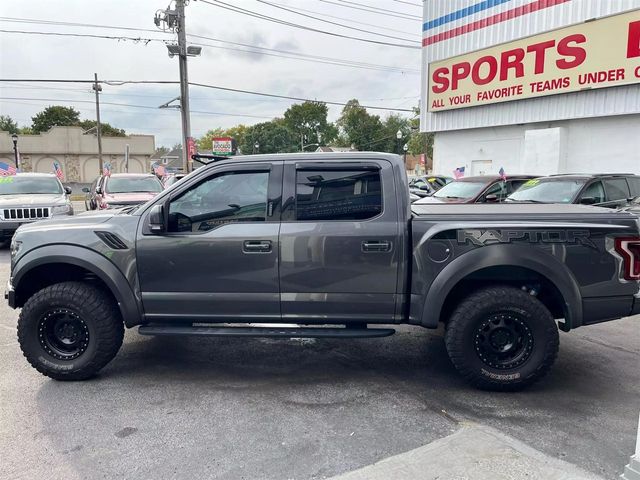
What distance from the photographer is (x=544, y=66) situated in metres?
16.3

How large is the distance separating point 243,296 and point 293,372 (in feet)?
3.03

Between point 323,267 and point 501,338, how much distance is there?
157 centimetres

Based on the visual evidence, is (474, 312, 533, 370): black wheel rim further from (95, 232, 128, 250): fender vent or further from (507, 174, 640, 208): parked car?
(507, 174, 640, 208): parked car

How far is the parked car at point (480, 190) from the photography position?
1059cm

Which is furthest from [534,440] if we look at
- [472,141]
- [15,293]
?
[472,141]

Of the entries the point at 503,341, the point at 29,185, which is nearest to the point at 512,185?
the point at 503,341

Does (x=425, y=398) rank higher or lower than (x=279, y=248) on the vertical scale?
lower

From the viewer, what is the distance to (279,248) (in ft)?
12.5

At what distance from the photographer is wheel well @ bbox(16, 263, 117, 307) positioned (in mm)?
4148

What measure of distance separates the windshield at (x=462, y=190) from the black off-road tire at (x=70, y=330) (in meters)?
8.66

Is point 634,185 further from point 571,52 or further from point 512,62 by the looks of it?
point 512,62

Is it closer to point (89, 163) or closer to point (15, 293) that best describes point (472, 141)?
point (15, 293)

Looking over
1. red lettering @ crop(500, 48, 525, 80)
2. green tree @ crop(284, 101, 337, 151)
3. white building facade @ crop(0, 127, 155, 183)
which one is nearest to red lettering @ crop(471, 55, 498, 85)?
red lettering @ crop(500, 48, 525, 80)

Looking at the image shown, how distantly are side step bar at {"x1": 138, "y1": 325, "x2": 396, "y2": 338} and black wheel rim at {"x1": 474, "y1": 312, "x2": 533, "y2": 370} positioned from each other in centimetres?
73
